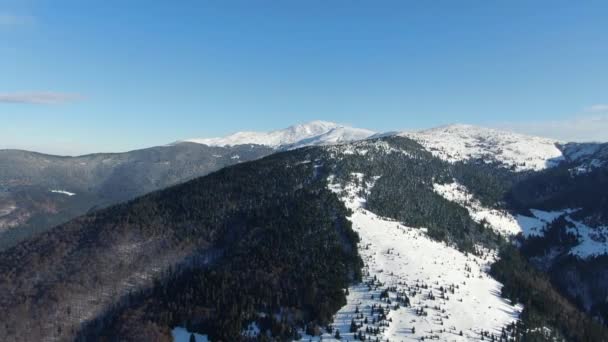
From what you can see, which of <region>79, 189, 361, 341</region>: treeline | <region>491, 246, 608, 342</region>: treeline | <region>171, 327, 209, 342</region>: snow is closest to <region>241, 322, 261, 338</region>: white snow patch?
<region>79, 189, 361, 341</region>: treeline

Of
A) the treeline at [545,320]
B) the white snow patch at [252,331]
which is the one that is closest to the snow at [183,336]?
the white snow patch at [252,331]

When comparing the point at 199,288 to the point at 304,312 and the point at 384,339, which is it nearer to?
the point at 304,312

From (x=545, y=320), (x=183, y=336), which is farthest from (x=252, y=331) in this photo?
(x=545, y=320)

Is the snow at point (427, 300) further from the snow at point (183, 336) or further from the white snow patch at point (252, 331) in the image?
the snow at point (183, 336)

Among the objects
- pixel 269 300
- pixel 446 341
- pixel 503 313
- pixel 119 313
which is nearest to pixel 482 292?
pixel 503 313

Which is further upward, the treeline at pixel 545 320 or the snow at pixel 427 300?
the snow at pixel 427 300

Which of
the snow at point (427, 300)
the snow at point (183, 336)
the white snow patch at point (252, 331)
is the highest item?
the snow at point (427, 300)

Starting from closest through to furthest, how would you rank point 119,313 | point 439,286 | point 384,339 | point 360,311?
point 384,339 < point 360,311 < point 439,286 < point 119,313

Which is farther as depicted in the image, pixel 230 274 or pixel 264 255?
pixel 264 255
